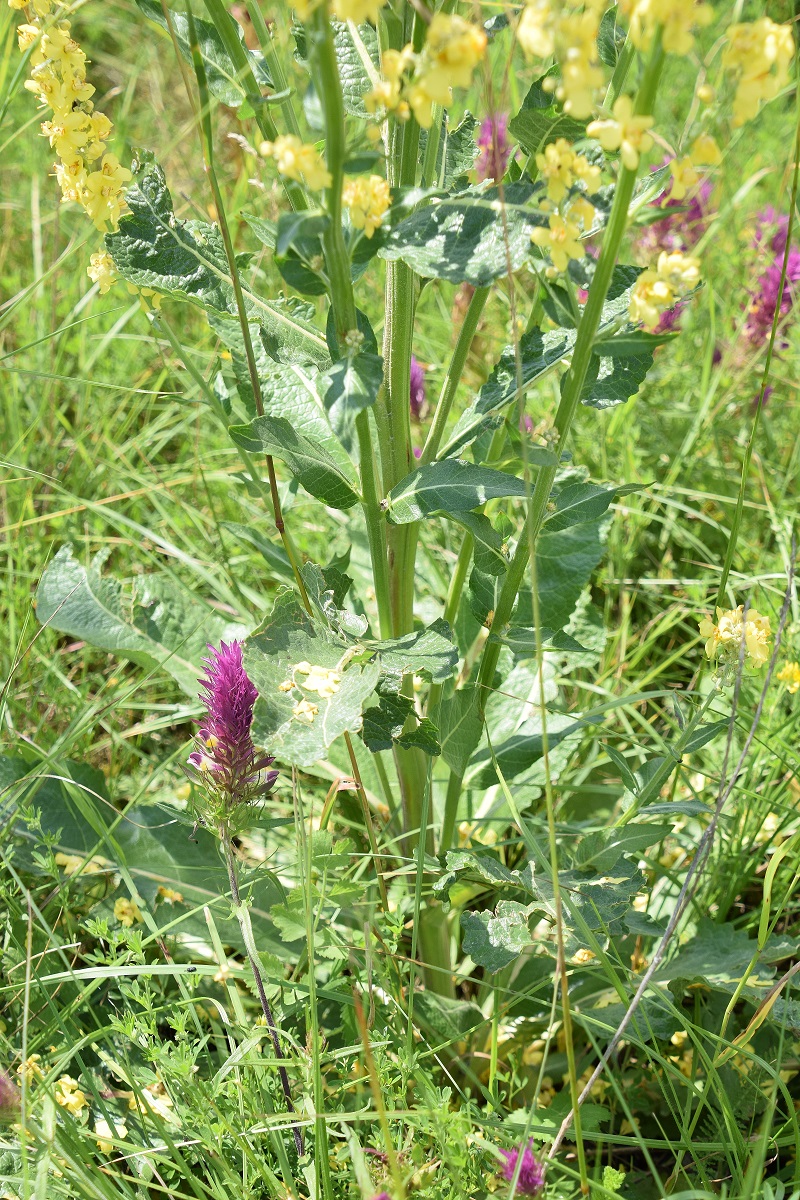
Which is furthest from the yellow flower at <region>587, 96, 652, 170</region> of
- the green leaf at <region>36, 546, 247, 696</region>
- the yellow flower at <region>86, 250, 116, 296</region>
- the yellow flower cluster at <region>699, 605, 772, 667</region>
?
the green leaf at <region>36, 546, 247, 696</region>

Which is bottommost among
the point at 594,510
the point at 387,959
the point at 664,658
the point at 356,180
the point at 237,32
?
the point at 387,959

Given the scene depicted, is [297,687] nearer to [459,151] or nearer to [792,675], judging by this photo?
[459,151]

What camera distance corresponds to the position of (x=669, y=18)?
738mm

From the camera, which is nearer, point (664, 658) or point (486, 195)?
point (486, 195)

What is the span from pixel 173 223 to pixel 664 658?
1.39 meters

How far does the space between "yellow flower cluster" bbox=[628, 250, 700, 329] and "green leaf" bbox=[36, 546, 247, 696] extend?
0.99m

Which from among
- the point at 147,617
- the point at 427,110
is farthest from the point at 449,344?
the point at 427,110

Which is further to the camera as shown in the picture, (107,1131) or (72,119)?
(107,1131)

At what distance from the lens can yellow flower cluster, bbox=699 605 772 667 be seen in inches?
44.5

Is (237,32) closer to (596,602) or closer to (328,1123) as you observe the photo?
(328,1123)

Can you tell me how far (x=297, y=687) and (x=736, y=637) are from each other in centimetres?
52

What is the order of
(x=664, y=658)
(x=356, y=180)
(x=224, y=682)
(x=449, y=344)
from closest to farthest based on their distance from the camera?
(x=356, y=180)
(x=224, y=682)
(x=664, y=658)
(x=449, y=344)

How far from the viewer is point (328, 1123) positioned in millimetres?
1215

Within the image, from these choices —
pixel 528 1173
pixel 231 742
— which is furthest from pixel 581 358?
pixel 528 1173
